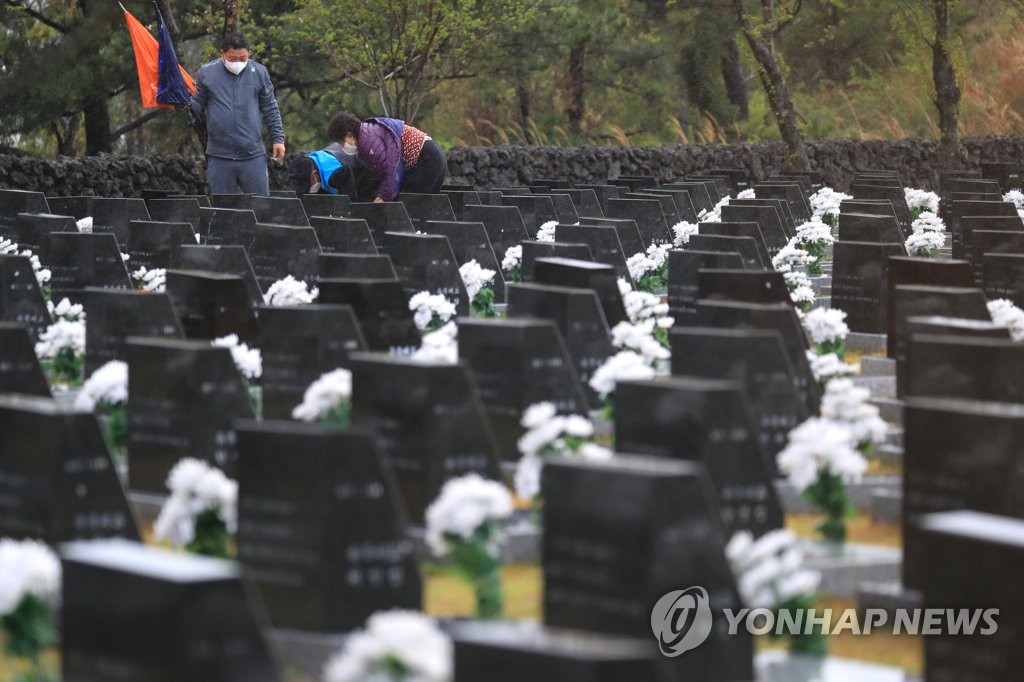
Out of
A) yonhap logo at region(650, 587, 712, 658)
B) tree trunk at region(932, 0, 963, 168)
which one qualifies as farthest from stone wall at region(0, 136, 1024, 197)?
yonhap logo at region(650, 587, 712, 658)

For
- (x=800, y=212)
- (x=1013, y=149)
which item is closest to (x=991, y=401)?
(x=800, y=212)

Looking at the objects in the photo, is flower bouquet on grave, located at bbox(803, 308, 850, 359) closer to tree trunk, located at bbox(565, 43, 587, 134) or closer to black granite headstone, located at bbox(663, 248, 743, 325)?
black granite headstone, located at bbox(663, 248, 743, 325)

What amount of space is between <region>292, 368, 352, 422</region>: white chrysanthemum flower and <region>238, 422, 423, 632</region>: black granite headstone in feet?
3.64

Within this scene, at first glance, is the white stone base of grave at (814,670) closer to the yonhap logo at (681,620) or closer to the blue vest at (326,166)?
the yonhap logo at (681,620)

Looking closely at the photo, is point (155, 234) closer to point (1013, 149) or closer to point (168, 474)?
point (168, 474)

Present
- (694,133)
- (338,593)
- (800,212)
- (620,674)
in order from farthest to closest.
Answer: (694,133) < (800,212) < (338,593) < (620,674)

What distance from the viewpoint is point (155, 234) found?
1170 cm

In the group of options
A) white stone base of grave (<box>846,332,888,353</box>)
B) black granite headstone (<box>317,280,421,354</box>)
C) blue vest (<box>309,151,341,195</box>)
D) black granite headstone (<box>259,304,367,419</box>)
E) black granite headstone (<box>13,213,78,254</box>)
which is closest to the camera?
black granite headstone (<box>259,304,367,419</box>)

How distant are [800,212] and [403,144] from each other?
448cm

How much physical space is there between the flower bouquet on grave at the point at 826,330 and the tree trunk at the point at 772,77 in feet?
45.5

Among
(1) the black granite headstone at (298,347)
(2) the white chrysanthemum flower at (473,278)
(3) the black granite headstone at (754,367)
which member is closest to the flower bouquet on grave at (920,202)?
(2) the white chrysanthemum flower at (473,278)

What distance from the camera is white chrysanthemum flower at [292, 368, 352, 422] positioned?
6.18 m

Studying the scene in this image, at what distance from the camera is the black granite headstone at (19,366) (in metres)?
6.96

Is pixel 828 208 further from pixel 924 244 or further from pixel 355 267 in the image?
pixel 355 267
